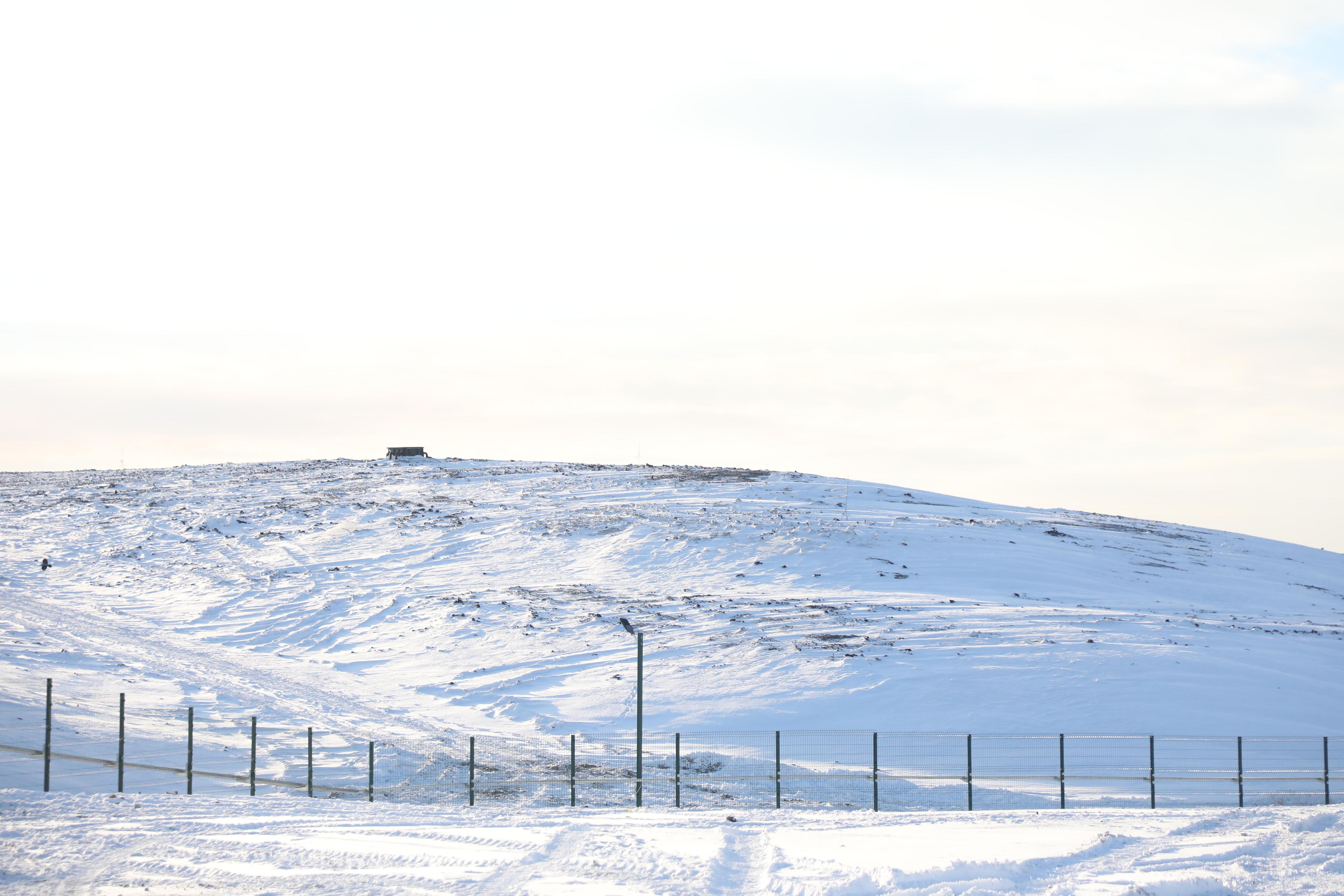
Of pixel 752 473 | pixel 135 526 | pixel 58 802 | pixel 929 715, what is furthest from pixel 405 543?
pixel 58 802

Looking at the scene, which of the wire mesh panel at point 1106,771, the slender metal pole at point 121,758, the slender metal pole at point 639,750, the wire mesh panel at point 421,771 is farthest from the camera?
the wire mesh panel at point 1106,771

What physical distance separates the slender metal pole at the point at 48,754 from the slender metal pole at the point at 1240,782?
25.1 m

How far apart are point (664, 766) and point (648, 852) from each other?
11265mm

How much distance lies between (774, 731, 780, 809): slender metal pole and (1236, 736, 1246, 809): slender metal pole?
989 cm

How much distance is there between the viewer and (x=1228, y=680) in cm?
3378

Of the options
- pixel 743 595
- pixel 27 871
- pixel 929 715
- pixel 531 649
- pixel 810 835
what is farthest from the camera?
pixel 743 595

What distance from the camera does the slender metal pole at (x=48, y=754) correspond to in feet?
78.3

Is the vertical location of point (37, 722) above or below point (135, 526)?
below

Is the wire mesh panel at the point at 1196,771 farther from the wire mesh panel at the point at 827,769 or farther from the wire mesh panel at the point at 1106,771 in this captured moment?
the wire mesh panel at the point at 827,769

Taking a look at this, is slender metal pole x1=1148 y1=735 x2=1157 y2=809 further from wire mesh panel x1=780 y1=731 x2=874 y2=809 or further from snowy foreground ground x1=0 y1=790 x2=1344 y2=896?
wire mesh panel x1=780 y1=731 x2=874 y2=809

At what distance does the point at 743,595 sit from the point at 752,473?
93.9 ft

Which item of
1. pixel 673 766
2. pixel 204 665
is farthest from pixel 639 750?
pixel 204 665

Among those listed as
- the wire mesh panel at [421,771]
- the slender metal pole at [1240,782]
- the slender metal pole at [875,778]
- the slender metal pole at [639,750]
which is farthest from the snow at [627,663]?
the slender metal pole at [639,750]

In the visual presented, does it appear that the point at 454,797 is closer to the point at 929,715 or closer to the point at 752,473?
the point at 929,715
